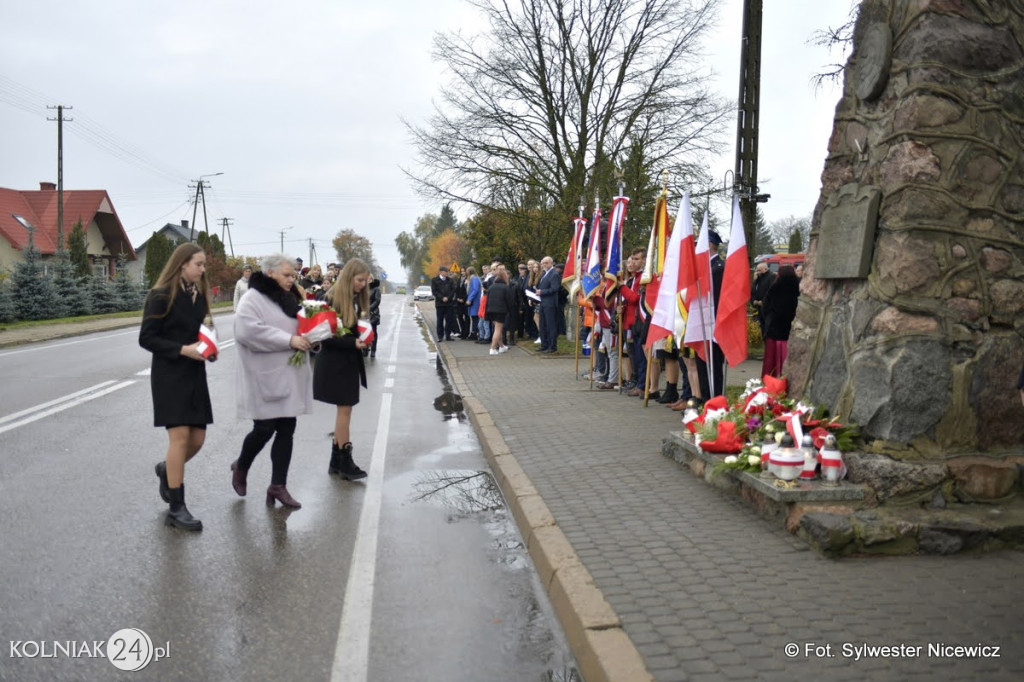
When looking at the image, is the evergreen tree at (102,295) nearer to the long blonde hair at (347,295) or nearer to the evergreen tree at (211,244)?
the evergreen tree at (211,244)

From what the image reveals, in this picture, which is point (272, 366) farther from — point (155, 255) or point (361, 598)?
point (155, 255)

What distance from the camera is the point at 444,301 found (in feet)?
79.4

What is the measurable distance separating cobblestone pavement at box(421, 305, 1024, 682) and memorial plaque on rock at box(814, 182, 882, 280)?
191 cm

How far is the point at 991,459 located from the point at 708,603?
106 inches

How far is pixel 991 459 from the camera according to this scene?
595 cm

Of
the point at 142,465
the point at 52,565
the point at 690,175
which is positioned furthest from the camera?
the point at 690,175

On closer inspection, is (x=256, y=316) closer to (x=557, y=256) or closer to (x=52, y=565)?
(x=52, y=565)

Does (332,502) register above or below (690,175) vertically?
below

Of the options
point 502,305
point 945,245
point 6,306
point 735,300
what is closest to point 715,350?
point 735,300

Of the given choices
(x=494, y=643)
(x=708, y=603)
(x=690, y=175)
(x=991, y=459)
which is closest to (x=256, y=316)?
(x=494, y=643)

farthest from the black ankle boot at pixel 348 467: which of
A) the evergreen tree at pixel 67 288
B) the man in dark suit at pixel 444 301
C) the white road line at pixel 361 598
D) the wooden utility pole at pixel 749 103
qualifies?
the evergreen tree at pixel 67 288

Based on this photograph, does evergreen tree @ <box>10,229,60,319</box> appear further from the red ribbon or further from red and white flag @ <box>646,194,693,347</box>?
the red ribbon

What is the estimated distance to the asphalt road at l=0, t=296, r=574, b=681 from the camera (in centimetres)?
409

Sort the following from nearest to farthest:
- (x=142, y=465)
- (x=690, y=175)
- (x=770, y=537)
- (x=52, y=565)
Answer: (x=52, y=565), (x=770, y=537), (x=142, y=465), (x=690, y=175)
